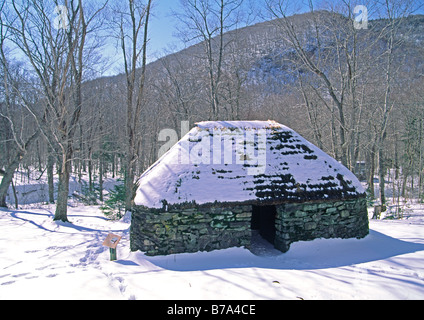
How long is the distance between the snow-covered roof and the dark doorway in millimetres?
1214

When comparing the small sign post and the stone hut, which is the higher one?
the stone hut

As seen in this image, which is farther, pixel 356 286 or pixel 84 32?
pixel 84 32

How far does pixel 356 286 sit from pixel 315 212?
295 centimetres

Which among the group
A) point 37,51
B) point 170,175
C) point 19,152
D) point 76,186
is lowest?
point 76,186

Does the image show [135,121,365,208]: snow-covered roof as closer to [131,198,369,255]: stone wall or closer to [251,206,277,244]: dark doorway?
[131,198,369,255]: stone wall

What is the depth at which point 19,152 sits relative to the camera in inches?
510

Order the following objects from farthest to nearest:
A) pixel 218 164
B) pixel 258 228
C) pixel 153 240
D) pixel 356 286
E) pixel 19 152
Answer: pixel 19 152 → pixel 258 228 → pixel 218 164 → pixel 153 240 → pixel 356 286

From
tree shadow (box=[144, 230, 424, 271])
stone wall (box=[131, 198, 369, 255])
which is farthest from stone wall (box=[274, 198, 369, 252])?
tree shadow (box=[144, 230, 424, 271])

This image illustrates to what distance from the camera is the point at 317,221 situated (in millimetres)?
6516

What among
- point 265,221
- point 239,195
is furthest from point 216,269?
point 265,221

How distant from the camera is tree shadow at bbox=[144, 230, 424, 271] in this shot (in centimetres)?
538

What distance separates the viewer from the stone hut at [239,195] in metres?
5.95
